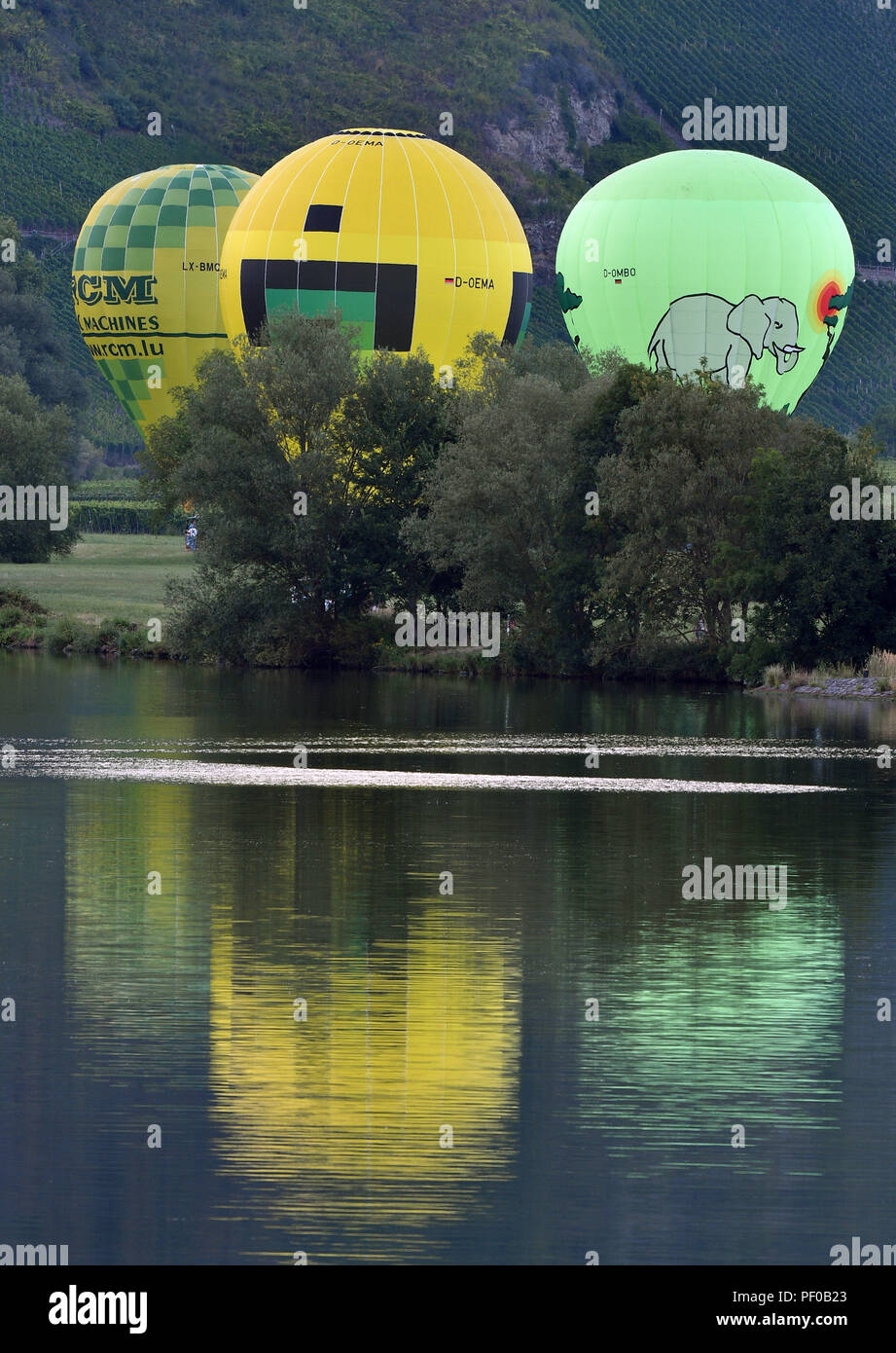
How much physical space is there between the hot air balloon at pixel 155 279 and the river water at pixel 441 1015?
4129cm

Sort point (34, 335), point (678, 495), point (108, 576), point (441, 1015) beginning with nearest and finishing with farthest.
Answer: point (441, 1015)
point (678, 495)
point (108, 576)
point (34, 335)

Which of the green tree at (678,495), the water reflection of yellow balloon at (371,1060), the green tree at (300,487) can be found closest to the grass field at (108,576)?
the green tree at (300,487)

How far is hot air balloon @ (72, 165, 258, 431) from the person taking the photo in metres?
70.1

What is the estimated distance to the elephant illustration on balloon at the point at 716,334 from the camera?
61562 mm

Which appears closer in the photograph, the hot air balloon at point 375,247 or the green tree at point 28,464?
the hot air balloon at point 375,247

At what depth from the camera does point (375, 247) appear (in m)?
60.6

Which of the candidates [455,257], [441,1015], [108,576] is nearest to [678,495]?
[455,257]

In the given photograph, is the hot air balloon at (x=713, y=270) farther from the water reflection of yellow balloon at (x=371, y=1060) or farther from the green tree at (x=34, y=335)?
the green tree at (x=34, y=335)

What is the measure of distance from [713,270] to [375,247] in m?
8.66

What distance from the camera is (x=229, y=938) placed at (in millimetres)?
18188

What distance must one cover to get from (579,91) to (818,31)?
19.2m

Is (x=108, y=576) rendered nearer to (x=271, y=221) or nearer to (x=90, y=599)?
(x=90, y=599)
